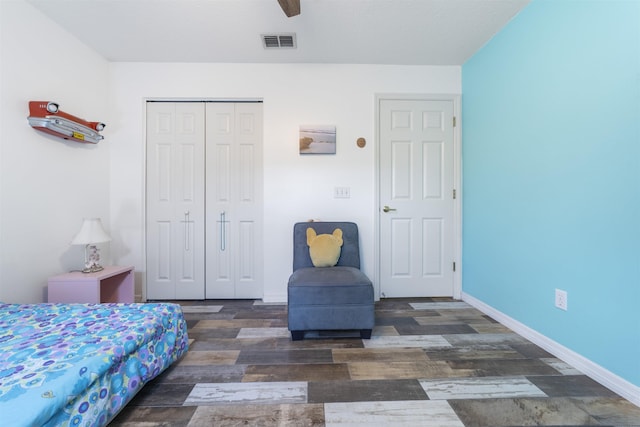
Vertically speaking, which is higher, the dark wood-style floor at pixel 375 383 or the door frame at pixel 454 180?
the door frame at pixel 454 180

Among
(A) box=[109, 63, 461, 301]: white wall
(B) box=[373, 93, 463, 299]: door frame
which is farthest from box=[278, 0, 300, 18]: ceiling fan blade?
(B) box=[373, 93, 463, 299]: door frame

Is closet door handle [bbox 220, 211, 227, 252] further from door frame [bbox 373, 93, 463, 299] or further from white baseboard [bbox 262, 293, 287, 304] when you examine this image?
door frame [bbox 373, 93, 463, 299]

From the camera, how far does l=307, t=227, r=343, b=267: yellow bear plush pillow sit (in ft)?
8.18

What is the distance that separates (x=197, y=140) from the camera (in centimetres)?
292

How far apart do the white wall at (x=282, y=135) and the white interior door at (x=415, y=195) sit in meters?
0.17

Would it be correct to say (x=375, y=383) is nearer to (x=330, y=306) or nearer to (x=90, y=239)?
(x=330, y=306)

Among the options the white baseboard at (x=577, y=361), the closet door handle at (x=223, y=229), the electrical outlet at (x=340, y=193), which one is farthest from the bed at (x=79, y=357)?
the white baseboard at (x=577, y=361)

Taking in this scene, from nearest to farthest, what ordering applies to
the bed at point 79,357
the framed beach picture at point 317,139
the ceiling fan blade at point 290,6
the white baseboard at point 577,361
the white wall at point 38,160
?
1. the bed at point 79,357
2. the white baseboard at point 577,361
3. the ceiling fan blade at point 290,6
4. the white wall at point 38,160
5. the framed beach picture at point 317,139

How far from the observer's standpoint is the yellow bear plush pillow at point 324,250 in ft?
8.18

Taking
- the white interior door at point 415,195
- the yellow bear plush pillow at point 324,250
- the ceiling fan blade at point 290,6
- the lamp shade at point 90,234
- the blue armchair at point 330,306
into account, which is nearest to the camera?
the ceiling fan blade at point 290,6

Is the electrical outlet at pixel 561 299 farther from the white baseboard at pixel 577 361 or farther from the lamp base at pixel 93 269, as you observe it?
the lamp base at pixel 93 269

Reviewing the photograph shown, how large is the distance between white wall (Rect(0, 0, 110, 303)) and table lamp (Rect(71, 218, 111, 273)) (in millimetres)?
260

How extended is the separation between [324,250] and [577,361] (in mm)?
1820

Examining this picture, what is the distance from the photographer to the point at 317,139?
284 cm
